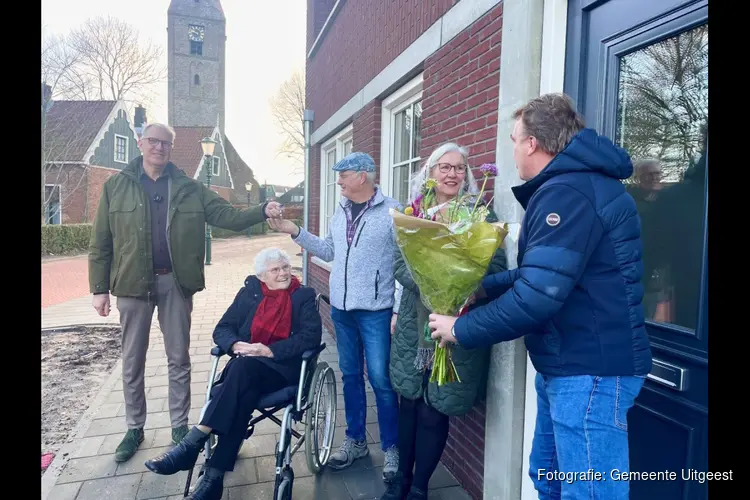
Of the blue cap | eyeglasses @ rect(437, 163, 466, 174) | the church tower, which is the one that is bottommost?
eyeglasses @ rect(437, 163, 466, 174)

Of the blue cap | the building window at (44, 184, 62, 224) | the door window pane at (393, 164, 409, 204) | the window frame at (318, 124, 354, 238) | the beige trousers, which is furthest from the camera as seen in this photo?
the building window at (44, 184, 62, 224)

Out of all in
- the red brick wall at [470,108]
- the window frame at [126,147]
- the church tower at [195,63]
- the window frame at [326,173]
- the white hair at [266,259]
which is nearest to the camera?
the red brick wall at [470,108]

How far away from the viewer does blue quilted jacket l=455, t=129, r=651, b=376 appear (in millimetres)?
1569

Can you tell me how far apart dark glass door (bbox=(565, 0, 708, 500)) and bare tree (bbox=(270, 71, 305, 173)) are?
107 ft

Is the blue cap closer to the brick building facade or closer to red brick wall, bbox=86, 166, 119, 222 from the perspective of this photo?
the brick building facade

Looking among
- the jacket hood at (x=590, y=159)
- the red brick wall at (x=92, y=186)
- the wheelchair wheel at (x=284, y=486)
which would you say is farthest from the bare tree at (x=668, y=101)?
the red brick wall at (x=92, y=186)

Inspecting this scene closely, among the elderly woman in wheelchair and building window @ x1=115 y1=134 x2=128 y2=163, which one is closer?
the elderly woman in wheelchair

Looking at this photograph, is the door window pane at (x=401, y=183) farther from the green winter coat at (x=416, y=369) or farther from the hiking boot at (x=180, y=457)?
the hiking boot at (x=180, y=457)

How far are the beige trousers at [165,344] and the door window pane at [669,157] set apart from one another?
2.95m

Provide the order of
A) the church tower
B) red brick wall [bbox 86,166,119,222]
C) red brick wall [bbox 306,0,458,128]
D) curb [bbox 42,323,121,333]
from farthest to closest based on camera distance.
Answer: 1. the church tower
2. red brick wall [bbox 86,166,119,222]
3. curb [bbox 42,323,121,333]
4. red brick wall [bbox 306,0,458,128]

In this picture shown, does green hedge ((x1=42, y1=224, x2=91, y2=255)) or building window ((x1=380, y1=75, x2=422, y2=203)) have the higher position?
building window ((x1=380, y1=75, x2=422, y2=203))

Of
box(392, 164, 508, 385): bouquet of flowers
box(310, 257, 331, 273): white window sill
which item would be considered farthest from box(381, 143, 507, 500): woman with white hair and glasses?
box(310, 257, 331, 273): white window sill

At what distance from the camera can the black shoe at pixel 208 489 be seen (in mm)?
2634

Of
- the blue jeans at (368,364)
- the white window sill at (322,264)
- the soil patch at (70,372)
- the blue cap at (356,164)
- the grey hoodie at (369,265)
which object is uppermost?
the blue cap at (356,164)
